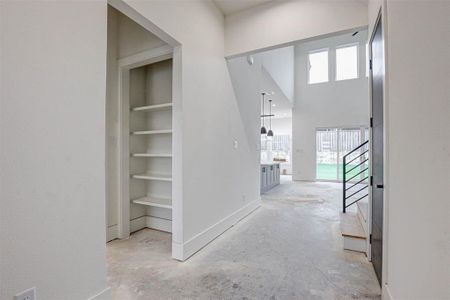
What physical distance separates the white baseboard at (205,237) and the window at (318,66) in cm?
728

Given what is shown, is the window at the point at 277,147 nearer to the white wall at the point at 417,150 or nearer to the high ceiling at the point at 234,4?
the high ceiling at the point at 234,4

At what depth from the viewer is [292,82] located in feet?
29.5

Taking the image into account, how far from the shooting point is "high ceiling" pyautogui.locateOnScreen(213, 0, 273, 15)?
Result: 2975 mm

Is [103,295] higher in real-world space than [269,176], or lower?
lower

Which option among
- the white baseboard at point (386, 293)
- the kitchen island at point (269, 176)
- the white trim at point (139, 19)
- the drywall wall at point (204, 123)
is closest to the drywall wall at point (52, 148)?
the white trim at point (139, 19)

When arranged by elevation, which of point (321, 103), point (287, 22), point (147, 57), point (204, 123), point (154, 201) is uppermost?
point (321, 103)

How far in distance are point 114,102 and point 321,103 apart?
321 inches

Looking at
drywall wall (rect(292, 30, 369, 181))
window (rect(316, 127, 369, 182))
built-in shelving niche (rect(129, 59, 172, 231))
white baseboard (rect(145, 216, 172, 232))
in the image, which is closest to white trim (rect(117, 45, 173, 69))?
built-in shelving niche (rect(129, 59, 172, 231))

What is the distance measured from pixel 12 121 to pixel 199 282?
1.82 meters

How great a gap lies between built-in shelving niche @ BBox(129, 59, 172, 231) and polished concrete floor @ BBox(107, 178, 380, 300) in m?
0.34

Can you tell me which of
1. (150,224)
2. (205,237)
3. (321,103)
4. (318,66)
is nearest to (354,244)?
(205,237)

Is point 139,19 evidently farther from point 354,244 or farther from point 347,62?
point 347,62

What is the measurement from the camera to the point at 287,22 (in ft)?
9.23

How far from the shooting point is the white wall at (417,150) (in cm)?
A: 87
